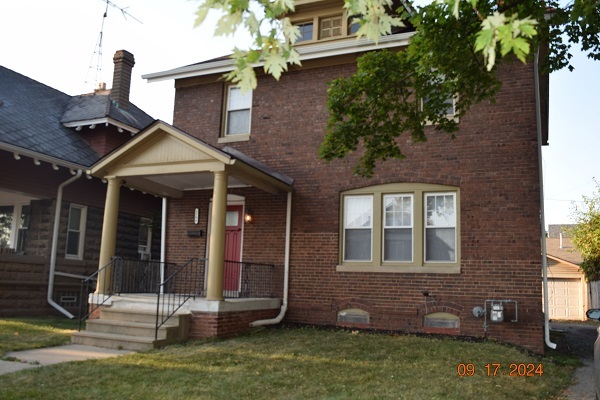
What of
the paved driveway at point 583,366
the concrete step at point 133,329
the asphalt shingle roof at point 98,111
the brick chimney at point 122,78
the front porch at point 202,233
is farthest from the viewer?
the brick chimney at point 122,78

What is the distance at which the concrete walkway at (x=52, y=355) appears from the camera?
7.15m

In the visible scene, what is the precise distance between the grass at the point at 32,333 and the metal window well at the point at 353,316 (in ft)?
16.8

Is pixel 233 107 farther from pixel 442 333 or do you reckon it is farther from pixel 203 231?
pixel 442 333

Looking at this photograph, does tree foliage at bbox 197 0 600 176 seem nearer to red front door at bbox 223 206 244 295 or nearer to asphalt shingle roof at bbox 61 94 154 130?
red front door at bbox 223 206 244 295

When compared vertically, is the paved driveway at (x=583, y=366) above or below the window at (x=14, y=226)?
below

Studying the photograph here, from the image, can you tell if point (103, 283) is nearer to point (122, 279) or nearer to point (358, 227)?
point (122, 279)

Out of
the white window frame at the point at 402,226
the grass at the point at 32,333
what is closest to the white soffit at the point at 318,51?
the white window frame at the point at 402,226

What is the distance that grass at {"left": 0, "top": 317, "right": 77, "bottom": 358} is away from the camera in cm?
841

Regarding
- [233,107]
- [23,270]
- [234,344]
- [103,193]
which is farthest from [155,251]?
[234,344]

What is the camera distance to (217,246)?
964 centimetres

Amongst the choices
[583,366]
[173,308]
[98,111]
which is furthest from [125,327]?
[98,111]

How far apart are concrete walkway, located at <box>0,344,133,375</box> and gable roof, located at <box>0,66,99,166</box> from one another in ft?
17.7

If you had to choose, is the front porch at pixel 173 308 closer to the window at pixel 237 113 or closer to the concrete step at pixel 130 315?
the concrete step at pixel 130 315

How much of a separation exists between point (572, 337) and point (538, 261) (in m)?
5.21
